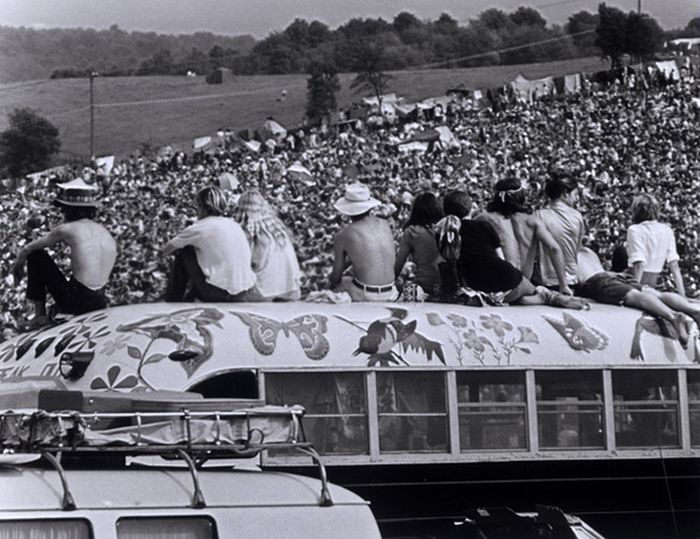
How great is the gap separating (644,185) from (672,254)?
38226 millimetres

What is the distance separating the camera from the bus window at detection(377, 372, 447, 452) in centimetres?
1017

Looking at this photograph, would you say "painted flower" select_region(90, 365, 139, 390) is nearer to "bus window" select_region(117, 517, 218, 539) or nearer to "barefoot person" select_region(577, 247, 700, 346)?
"barefoot person" select_region(577, 247, 700, 346)

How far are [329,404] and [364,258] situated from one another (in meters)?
1.52

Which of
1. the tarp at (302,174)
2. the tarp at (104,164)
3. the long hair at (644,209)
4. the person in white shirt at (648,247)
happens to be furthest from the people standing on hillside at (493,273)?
the tarp at (104,164)

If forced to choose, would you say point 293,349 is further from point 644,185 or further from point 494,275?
point 644,185

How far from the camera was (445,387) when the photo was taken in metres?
10.3

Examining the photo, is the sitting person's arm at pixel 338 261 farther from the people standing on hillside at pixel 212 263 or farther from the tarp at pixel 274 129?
the tarp at pixel 274 129

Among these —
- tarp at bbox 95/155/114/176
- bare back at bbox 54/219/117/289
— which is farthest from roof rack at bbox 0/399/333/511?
tarp at bbox 95/155/114/176

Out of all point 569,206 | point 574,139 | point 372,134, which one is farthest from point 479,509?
point 372,134

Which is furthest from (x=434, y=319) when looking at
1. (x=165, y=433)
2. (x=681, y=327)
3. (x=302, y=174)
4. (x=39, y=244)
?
(x=302, y=174)

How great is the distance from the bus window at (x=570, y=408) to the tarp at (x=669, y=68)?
176 feet

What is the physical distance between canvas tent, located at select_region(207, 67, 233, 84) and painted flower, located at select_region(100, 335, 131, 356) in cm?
6519

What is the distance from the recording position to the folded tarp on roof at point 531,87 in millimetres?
68875

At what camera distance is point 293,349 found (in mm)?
10047
